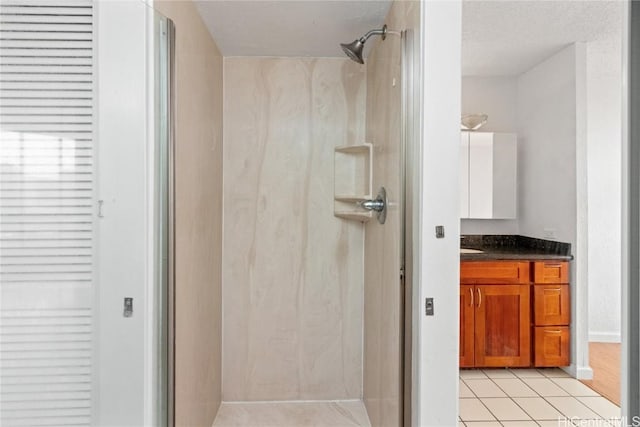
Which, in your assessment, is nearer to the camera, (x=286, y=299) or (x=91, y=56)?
A: (x=91, y=56)

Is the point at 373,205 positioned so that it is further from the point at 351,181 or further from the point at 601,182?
the point at 601,182

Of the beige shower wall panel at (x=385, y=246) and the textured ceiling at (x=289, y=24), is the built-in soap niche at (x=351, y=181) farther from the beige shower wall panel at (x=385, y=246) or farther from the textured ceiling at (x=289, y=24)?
the textured ceiling at (x=289, y=24)

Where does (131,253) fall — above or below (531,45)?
below

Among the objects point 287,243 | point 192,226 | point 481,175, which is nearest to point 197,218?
point 192,226

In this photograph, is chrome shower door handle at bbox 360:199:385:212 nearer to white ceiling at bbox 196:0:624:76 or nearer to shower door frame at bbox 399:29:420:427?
shower door frame at bbox 399:29:420:427

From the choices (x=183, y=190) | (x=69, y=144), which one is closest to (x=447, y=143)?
(x=183, y=190)

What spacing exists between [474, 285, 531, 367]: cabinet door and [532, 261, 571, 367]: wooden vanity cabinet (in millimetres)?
62

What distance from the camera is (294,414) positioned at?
2191 mm

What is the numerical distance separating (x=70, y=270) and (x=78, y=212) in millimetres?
120

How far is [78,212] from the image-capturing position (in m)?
0.86

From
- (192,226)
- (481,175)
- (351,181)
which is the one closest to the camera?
(192,226)

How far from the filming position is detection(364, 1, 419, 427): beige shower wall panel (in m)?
1.53

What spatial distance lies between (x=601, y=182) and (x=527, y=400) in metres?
1.30

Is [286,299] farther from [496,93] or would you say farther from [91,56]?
[496,93]
